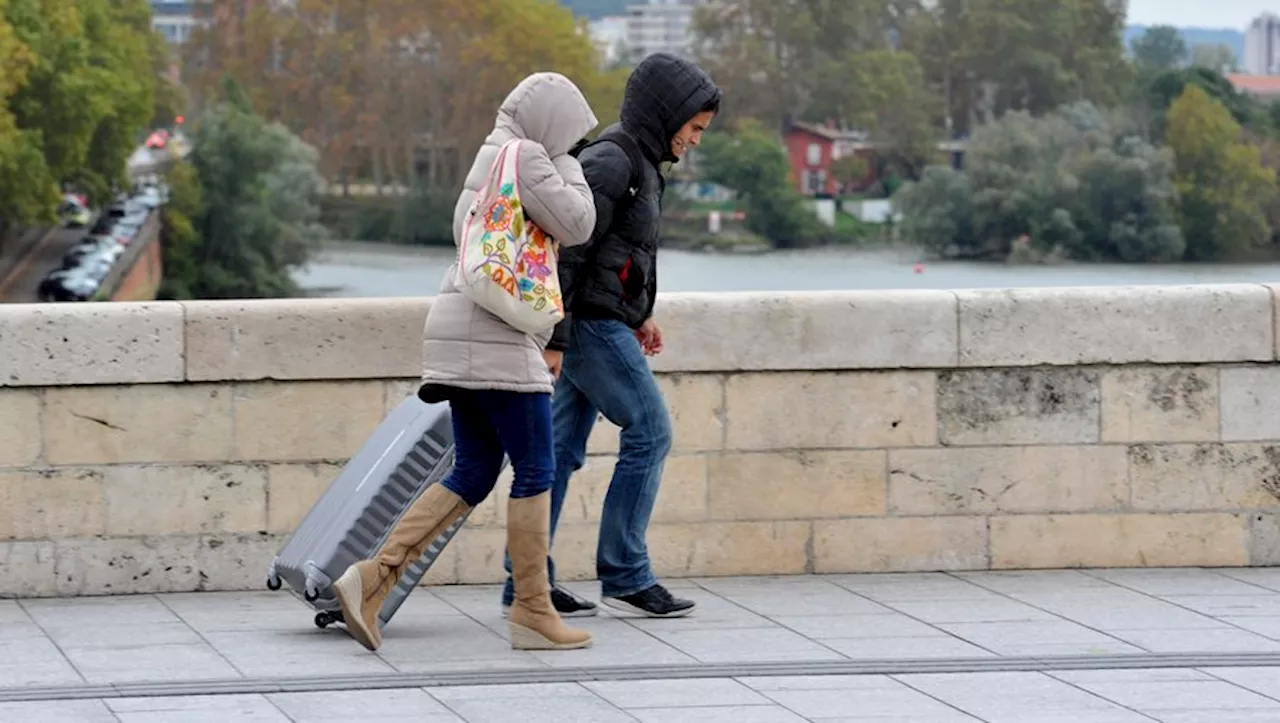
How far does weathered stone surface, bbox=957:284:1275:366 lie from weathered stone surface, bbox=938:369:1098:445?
5cm

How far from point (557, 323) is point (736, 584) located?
4.39ft

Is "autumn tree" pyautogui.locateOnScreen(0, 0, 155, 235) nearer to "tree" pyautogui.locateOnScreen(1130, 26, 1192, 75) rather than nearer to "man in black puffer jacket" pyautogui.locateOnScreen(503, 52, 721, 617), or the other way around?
"man in black puffer jacket" pyautogui.locateOnScreen(503, 52, 721, 617)

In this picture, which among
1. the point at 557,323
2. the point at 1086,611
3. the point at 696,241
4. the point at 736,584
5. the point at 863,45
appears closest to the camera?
the point at 557,323

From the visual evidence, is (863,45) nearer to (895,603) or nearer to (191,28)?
(191,28)

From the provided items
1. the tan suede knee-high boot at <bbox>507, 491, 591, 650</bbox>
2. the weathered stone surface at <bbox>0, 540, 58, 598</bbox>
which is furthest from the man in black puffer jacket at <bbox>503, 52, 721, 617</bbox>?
the weathered stone surface at <bbox>0, 540, 58, 598</bbox>

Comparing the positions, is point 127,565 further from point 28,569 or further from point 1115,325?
point 1115,325

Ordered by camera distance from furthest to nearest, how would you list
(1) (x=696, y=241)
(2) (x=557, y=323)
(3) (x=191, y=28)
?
(3) (x=191, y=28) < (1) (x=696, y=241) < (2) (x=557, y=323)

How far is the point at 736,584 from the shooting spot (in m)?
5.95

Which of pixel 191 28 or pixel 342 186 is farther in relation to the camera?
pixel 191 28

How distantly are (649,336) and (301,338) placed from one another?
108 cm

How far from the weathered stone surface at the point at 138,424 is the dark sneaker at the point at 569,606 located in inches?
39.1

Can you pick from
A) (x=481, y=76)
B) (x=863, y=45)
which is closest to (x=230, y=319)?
(x=481, y=76)

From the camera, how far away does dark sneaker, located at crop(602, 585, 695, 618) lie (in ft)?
17.5

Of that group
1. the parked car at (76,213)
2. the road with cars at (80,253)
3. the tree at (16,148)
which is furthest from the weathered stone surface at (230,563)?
the parked car at (76,213)
